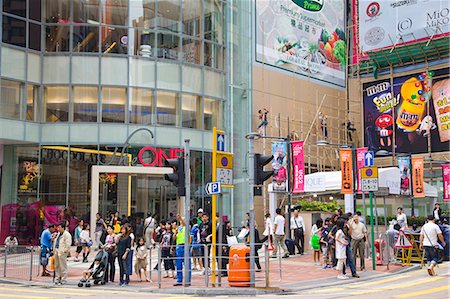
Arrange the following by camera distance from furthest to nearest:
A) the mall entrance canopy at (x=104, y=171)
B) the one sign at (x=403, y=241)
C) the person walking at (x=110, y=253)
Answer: the mall entrance canopy at (x=104, y=171)
the one sign at (x=403, y=241)
the person walking at (x=110, y=253)

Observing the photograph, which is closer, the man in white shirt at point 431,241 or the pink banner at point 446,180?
the man in white shirt at point 431,241

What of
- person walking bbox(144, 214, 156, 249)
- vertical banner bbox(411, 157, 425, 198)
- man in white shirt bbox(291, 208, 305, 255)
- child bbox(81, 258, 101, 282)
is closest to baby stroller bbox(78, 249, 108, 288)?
child bbox(81, 258, 101, 282)

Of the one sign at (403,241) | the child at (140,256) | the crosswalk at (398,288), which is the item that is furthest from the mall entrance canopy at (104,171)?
the crosswalk at (398,288)

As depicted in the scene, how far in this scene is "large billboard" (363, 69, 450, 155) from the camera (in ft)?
142

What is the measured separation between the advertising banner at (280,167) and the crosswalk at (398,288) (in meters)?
9.18

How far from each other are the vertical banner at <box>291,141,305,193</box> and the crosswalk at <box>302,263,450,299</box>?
967cm

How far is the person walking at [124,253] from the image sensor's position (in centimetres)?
1673

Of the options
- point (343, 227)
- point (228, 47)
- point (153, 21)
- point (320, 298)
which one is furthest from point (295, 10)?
point (320, 298)

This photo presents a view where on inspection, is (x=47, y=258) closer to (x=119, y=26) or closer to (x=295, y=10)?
(x=119, y=26)

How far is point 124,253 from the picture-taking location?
659 inches

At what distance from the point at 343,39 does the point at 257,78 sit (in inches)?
453

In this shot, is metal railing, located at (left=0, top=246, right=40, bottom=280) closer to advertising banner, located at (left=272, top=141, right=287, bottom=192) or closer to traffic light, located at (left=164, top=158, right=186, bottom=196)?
traffic light, located at (left=164, top=158, right=186, bottom=196)

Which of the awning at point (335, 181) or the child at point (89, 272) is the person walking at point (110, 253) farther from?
the awning at point (335, 181)

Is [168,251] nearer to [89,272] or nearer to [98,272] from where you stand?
[98,272]
